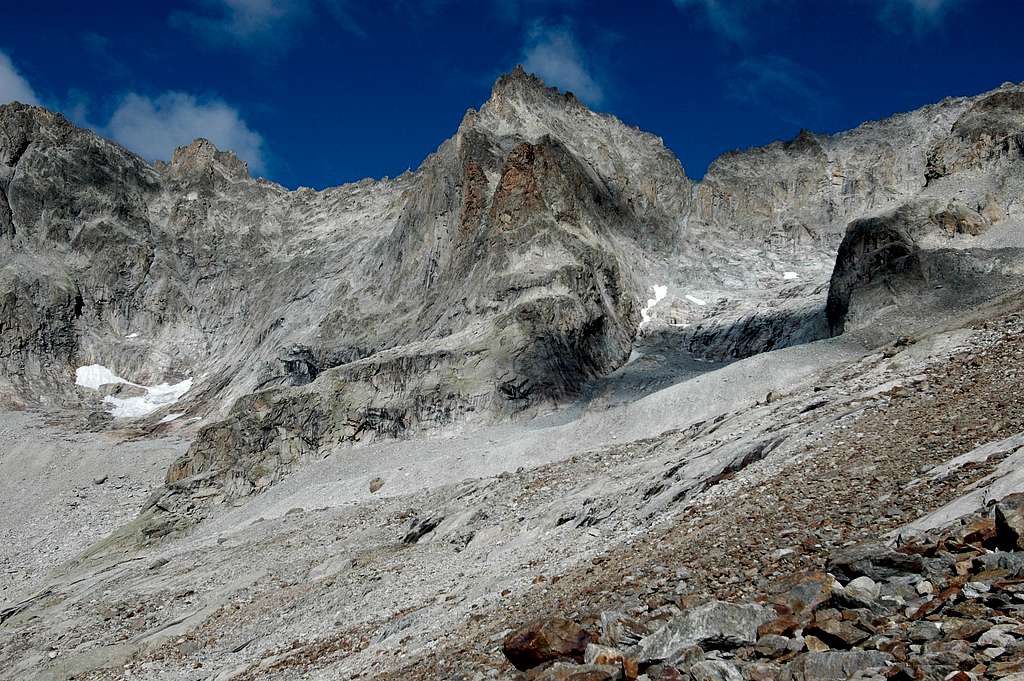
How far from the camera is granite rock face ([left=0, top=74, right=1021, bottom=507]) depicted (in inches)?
1999

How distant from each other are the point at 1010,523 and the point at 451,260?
62.3m

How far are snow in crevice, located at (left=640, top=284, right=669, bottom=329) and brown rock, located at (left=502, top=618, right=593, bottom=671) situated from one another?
193 ft

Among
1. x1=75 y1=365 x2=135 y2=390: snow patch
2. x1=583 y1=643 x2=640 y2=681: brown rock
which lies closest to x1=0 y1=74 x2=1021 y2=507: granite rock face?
x1=75 y1=365 x2=135 y2=390: snow patch

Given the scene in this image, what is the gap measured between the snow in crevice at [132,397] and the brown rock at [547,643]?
245ft

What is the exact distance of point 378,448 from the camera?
1913 inches

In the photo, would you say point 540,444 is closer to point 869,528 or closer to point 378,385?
point 378,385

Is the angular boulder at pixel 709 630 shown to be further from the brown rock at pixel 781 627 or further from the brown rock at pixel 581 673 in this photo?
the brown rock at pixel 581 673

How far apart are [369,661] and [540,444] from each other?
816 inches

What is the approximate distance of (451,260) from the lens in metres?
69.8

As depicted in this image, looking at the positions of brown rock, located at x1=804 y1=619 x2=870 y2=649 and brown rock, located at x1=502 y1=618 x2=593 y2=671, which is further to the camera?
brown rock, located at x1=502 y1=618 x2=593 y2=671

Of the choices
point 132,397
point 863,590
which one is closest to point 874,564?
point 863,590

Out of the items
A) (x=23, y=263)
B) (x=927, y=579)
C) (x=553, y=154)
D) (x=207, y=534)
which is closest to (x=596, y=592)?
(x=927, y=579)

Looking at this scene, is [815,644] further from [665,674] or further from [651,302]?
[651,302]

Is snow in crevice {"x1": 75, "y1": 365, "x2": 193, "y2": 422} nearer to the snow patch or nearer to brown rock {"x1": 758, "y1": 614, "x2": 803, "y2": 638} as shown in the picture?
the snow patch
